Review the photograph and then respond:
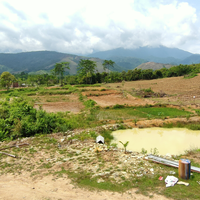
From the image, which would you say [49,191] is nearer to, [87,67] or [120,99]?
[120,99]

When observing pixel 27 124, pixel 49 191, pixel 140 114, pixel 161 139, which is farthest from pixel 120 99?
pixel 49 191

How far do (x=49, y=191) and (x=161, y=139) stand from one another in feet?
23.8

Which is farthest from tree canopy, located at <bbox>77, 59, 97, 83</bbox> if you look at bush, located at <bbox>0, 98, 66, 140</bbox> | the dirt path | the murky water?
the dirt path

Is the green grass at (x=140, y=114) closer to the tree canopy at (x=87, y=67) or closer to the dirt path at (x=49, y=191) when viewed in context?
the dirt path at (x=49, y=191)

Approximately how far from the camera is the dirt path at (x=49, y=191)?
171 inches

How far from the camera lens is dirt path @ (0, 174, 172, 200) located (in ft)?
14.3

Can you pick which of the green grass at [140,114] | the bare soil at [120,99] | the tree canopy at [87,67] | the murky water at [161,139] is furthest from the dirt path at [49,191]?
the tree canopy at [87,67]

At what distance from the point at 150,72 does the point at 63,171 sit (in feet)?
163

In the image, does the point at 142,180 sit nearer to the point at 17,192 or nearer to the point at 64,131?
the point at 17,192

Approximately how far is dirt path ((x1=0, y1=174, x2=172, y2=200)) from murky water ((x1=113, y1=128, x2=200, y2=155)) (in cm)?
411

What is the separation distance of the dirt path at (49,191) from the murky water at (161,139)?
4110 mm

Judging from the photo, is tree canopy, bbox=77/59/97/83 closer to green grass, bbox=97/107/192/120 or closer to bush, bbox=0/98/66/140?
green grass, bbox=97/107/192/120

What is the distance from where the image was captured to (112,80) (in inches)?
1949

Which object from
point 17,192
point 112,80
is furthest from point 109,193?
point 112,80
